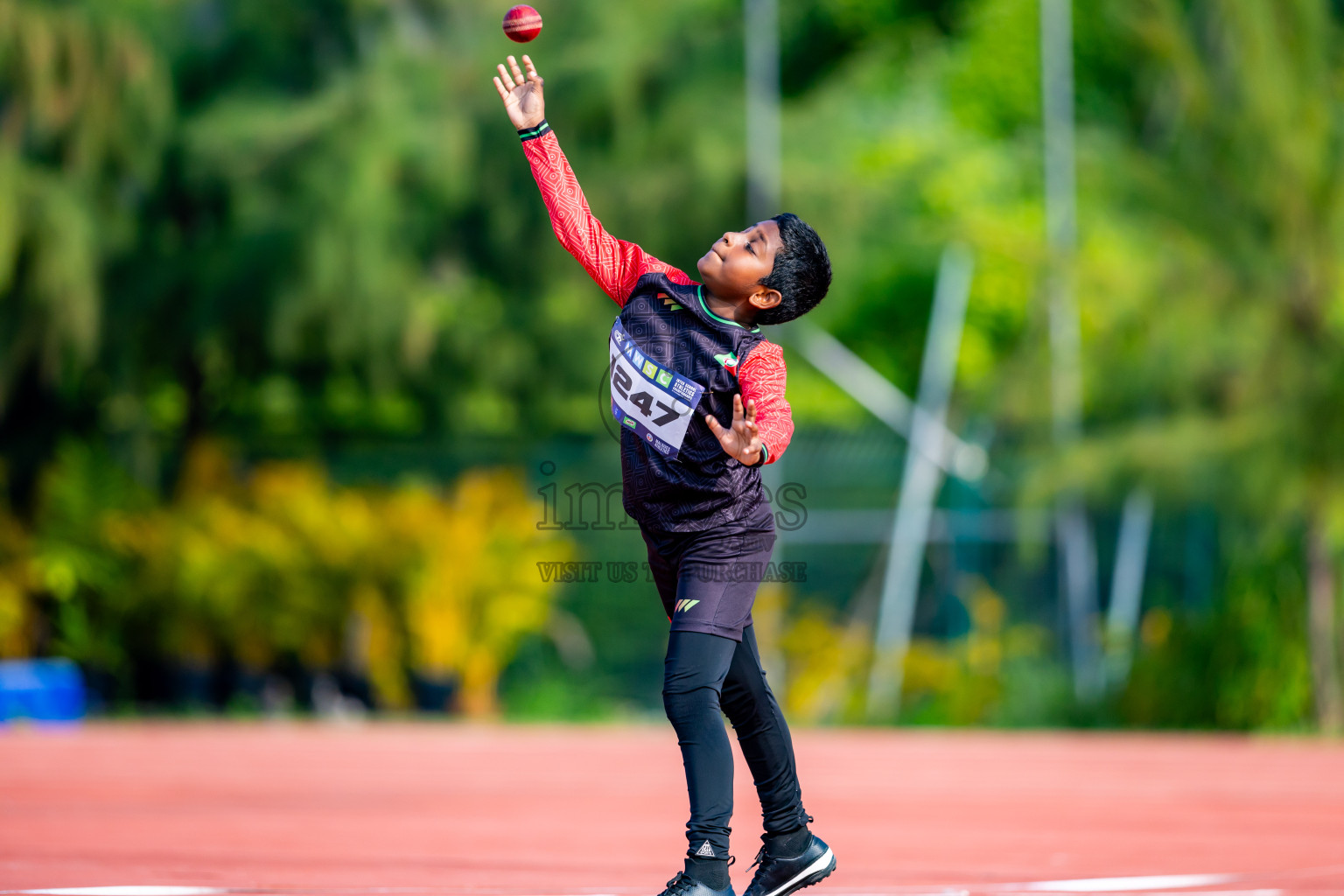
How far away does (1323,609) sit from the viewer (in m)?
11.6

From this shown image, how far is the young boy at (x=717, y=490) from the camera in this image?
4.02 meters

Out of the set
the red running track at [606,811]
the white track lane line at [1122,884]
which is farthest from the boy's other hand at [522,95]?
the white track lane line at [1122,884]

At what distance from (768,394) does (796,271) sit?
1.15ft

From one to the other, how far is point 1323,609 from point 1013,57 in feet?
52.1

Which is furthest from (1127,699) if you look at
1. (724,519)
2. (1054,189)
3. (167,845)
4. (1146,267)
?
(724,519)

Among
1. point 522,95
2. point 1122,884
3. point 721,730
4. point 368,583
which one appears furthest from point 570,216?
point 368,583

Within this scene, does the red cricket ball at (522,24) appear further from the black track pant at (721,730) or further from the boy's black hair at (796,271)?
the black track pant at (721,730)

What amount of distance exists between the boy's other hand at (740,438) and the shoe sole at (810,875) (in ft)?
3.50

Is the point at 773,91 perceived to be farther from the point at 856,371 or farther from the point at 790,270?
the point at 790,270

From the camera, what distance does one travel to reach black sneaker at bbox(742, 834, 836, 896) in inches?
167

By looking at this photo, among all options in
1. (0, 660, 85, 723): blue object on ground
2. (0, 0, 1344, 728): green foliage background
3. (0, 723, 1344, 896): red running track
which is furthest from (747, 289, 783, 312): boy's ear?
(0, 660, 85, 723): blue object on ground

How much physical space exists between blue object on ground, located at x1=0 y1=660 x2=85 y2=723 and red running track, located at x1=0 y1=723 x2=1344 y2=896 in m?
1.00

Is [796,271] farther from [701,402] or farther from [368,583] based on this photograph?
[368,583]

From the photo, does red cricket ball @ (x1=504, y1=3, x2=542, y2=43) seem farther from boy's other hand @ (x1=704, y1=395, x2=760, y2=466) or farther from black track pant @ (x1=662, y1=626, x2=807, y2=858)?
black track pant @ (x1=662, y1=626, x2=807, y2=858)
